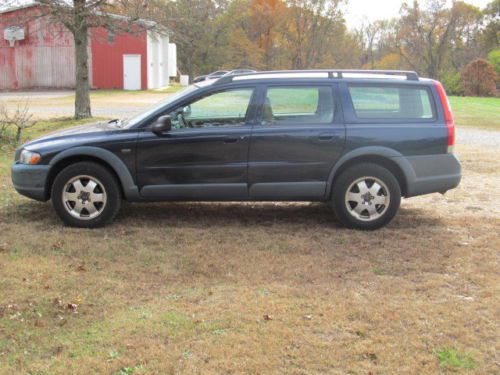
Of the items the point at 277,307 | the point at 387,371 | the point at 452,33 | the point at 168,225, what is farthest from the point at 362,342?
→ the point at 452,33

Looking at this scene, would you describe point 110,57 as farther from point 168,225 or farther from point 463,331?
point 463,331

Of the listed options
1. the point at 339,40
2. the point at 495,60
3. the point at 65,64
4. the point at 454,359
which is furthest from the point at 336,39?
the point at 454,359

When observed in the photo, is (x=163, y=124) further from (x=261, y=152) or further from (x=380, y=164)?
(x=380, y=164)

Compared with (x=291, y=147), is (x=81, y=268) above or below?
below

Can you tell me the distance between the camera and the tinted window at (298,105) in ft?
20.7

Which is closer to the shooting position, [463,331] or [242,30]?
[463,331]

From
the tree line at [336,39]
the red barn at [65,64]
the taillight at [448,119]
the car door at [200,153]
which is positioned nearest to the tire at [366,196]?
the taillight at [448,119]

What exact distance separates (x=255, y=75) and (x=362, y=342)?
3.57 m

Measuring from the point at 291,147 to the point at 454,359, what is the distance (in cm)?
315

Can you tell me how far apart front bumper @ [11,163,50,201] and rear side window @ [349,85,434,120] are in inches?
134

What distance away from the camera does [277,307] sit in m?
4.25

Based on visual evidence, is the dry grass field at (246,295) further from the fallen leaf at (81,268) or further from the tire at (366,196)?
the tire at (366,196)

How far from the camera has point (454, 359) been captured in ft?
11.7

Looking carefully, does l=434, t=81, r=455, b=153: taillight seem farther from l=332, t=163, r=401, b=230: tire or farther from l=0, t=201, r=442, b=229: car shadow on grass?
l=0, t=201, r=442, b=229: car shadow on grass
